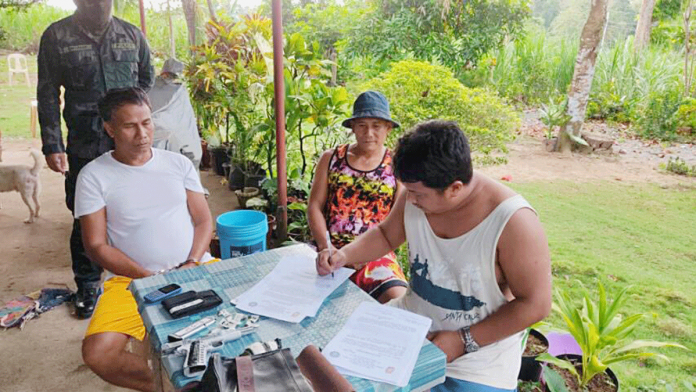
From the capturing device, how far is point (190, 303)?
142 cm

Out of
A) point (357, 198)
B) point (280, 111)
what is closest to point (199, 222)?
point (357, 198)

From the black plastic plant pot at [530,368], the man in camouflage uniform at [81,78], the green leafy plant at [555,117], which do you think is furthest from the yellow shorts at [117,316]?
the green leafy plant at [555,117]

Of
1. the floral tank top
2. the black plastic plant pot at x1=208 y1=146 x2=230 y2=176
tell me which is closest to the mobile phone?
the floral tank top

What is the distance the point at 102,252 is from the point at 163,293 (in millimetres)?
726

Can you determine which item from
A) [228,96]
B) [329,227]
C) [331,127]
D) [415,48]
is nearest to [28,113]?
[228,96]

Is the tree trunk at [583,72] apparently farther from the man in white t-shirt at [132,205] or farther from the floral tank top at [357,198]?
the man in white t-shirt at [132,205]

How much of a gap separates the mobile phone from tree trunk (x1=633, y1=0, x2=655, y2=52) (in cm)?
992

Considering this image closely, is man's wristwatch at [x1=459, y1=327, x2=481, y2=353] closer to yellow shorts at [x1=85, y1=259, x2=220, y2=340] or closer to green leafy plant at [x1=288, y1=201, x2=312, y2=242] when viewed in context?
yellow shorts at [x1=85, y1=259, x2=220, y2=340]

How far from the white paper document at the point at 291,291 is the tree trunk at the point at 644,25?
31.3ft

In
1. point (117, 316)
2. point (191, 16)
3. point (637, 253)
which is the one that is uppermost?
point (191, 16)

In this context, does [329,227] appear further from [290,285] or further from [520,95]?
[520,95]

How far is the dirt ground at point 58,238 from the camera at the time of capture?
2394 millimetres

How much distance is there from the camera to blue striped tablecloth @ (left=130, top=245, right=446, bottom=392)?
46.2 inches

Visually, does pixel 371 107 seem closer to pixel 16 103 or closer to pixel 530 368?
pixel 530 368
